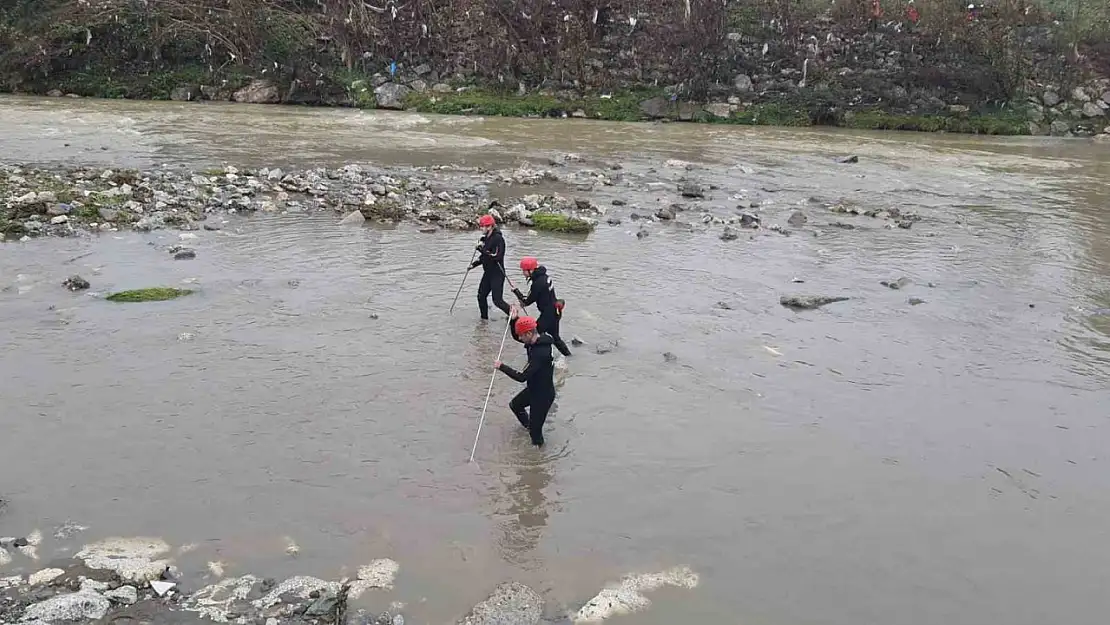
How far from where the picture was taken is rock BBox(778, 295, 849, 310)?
15172 millimetres

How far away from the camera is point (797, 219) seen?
22234 mm

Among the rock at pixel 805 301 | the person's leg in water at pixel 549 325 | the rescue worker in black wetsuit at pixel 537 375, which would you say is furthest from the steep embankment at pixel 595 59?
the rescue worker in black wetsuit at pixel 537 375

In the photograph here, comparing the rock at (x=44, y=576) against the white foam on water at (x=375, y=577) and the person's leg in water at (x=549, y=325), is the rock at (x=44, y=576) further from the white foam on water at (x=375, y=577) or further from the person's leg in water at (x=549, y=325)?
the person's leg in water at (x=549, y=325)

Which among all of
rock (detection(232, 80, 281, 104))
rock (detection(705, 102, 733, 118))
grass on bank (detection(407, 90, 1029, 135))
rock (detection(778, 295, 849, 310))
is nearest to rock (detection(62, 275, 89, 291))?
rock (detection(778, 295, 849, 310))

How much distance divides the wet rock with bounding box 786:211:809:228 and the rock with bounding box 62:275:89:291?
1582cm

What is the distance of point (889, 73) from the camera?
50.0 meters

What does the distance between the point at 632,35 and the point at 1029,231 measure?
114 feet

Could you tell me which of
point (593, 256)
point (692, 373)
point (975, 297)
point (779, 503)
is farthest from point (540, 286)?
point (975, 297)

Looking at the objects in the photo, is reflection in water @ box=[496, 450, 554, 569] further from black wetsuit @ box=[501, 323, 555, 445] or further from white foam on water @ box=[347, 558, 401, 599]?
white foam on water @ box=[347, 558, 401, 599]

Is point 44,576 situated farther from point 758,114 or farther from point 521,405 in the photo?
point 758,114

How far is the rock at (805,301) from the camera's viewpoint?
49.8ft

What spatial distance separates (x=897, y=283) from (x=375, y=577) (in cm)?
1289

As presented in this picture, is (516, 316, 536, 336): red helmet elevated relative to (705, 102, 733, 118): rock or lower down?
lower down

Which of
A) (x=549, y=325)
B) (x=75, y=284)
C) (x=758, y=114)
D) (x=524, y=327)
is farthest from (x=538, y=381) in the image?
(x=758, y=114)
